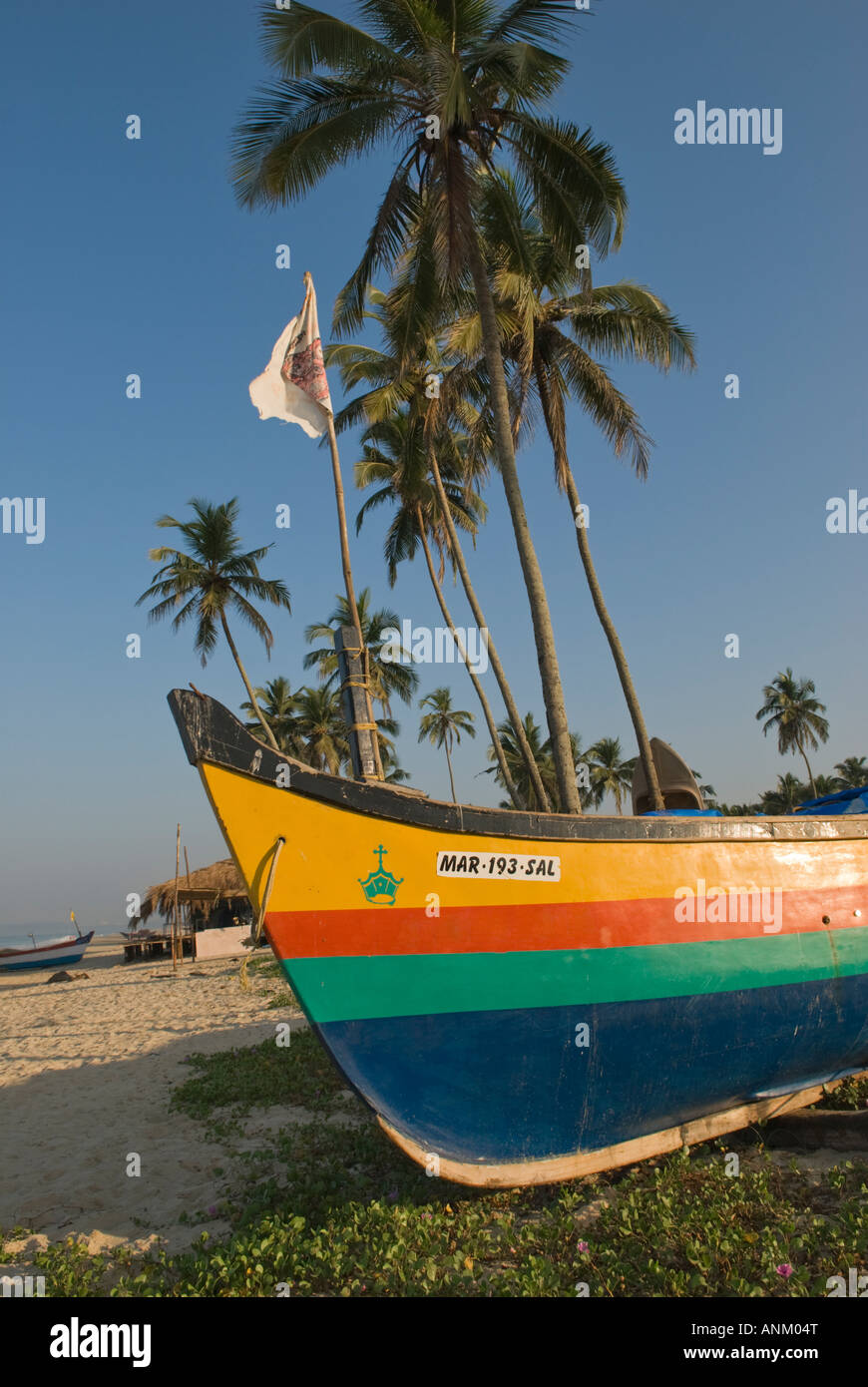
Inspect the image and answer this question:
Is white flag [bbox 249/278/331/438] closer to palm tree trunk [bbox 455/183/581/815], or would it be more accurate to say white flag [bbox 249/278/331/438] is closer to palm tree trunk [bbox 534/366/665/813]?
palm tree trunk [bbox 455/183/581/815]

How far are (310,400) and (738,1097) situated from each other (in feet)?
19.3

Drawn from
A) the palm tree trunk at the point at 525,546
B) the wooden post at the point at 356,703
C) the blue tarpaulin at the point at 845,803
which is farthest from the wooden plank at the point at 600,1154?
the palm tree trunk at the point at 525,546

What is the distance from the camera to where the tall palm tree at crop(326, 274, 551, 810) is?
31.9 ft

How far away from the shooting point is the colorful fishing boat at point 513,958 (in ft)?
12.8

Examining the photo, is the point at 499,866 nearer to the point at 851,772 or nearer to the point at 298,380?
the point at 298,380

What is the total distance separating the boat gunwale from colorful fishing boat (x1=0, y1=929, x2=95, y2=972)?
31.4 metres

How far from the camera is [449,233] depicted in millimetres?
8320

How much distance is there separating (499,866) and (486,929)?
0.35 m

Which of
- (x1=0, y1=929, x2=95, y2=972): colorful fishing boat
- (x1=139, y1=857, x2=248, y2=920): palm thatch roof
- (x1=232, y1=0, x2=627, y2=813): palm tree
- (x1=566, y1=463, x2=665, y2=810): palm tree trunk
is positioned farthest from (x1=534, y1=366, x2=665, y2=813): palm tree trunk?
(x1=0, y1=929, x2=95, y2=972): colorful fishing boat

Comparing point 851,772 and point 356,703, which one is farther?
point 851,772

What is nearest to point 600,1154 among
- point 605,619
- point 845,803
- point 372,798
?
point 372,798

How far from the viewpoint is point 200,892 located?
95.7ft
